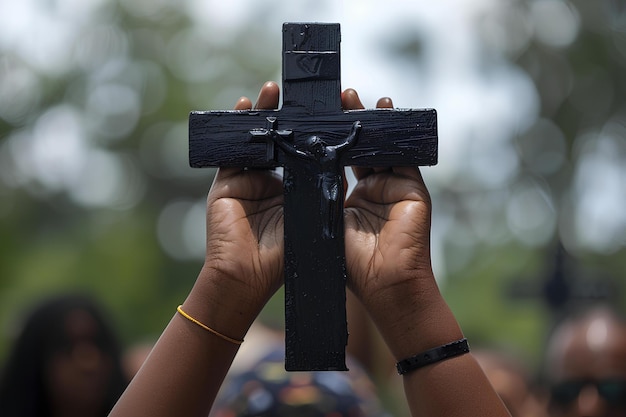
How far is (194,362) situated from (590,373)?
7.56 ft

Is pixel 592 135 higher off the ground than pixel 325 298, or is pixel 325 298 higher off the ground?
pixel 592 135

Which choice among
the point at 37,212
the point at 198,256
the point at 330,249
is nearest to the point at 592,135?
the point at 198,256

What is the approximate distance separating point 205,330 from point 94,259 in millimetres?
18714

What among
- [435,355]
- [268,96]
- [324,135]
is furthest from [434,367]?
[268,96]

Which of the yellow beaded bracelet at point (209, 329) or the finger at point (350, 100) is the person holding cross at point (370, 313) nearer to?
the yellow beaded bracelet at point (209, 329)

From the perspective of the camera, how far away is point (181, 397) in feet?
8.00

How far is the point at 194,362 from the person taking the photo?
8.00 ft

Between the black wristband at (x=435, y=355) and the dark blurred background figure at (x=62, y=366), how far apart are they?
2185mm

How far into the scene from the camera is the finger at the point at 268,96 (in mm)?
2646

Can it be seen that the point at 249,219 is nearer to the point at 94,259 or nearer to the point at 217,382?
the point at 217,382

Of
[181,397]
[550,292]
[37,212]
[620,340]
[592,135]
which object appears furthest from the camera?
[37,212]

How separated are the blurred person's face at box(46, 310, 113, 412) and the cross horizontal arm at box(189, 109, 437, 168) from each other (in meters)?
1.94

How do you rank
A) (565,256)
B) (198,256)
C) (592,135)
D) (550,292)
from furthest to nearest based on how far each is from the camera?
1. (198,256)
2. (592,135)
3. (565,256)
4. (550,292)

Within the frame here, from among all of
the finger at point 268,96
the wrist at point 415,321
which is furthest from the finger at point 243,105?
the wrist at point 415,321
